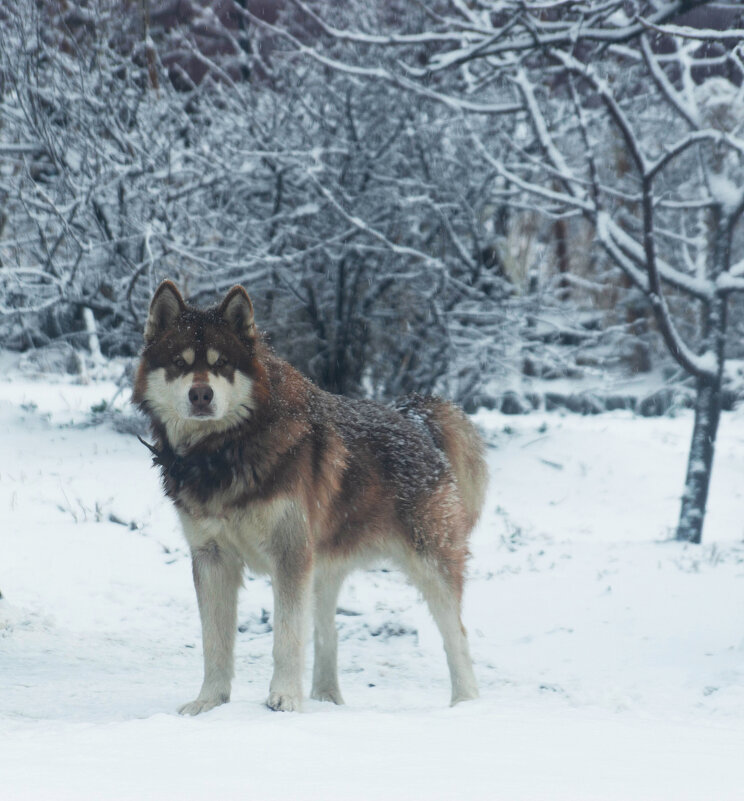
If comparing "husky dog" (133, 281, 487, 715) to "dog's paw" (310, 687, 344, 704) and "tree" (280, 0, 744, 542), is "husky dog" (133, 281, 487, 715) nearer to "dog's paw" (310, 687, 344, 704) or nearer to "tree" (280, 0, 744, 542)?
"dog's paw" (310, 687, 344, 704)

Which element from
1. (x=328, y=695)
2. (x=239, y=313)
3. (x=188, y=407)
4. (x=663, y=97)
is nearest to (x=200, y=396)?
(x=188, y=407)

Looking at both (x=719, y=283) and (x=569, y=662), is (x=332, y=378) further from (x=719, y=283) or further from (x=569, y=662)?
(x=569, y=662)

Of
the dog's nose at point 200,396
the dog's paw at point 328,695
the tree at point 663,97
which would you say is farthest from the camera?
the tree at point 663,97

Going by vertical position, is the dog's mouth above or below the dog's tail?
above

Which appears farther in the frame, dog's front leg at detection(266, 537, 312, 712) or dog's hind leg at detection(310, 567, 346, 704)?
dog's hind leg at detection(310, 567, 346, 704)

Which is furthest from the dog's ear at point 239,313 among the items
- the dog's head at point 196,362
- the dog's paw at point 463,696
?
the dog's paw at point 463,696

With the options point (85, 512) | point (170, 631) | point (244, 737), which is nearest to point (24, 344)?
point (85, 512)

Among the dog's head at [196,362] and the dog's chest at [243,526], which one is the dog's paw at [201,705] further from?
the dog's head at [196,362]

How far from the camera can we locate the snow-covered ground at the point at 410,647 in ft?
9.44

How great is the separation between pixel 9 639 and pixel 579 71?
7.19m

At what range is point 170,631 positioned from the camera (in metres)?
6.93

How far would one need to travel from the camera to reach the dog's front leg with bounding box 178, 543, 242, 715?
4742mm

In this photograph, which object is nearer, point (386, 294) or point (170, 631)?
point (170, 631)

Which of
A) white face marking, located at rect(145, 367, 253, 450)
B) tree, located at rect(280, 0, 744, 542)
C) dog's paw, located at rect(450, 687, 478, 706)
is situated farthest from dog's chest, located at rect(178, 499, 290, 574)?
tree, located at rect(280, 0, 744, 542)
